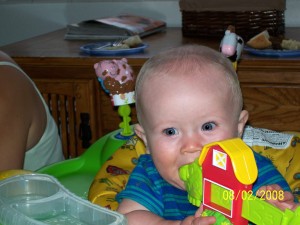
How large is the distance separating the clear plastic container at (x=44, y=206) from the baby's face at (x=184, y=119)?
142 millimetres

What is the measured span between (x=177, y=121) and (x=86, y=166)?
1.67 ft

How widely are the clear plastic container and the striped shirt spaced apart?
119 mm

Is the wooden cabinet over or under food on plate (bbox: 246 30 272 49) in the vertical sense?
under

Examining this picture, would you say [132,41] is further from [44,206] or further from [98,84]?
[44,206]

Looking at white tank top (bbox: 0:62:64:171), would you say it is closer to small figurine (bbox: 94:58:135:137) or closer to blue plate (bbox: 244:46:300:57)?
small figurine (bbox: 94:58:135:137)

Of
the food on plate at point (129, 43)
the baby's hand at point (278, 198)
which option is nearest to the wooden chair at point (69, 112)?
the food on plate at point (129, 43)

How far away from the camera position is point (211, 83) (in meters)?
0.85

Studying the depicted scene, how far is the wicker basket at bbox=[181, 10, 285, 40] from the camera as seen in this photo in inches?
66.5

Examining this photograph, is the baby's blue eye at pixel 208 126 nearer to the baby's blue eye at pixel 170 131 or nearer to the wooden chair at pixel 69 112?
the baby's blue eye at pixel 170 131

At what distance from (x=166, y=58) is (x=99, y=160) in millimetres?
456

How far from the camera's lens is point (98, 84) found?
5.25ft

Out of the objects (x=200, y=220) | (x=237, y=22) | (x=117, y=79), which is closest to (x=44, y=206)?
(x=200, y=220)

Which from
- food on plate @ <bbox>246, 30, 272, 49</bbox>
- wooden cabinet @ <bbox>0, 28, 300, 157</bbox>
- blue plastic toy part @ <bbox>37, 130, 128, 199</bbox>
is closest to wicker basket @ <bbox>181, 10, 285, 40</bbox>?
wooden cabinet @ <bbox>0, 28, 300, 157</bbox>

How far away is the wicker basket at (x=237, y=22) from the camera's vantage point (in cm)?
169
